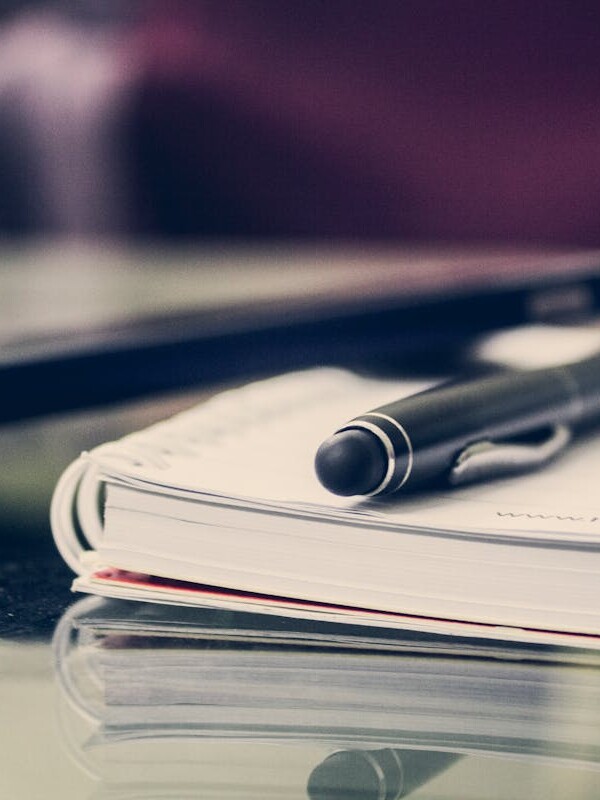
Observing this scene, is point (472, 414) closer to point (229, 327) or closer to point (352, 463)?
point (352, 463)

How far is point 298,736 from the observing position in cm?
26

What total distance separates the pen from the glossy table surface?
0.05 metres

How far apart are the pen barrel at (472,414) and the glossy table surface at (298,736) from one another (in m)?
0.06

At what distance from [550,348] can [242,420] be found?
0.25 m

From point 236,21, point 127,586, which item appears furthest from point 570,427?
point 236,21

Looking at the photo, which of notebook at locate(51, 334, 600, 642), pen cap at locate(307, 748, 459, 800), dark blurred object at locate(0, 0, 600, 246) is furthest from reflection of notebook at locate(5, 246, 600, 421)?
dark blurred object at locate(0, 0, 600, 246)

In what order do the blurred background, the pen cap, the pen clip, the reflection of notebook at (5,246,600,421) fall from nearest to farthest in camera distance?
the pen cap → the pen clip → the reflection of notebook at (5,246,600,421) → the blurred background

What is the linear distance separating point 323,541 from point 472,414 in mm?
64

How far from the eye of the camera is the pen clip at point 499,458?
1.11 ft

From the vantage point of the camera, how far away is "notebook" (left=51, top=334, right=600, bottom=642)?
0.30 meters

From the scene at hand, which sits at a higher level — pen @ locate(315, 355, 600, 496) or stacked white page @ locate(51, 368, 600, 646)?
pen @ locate(315, 355, 600, 496)

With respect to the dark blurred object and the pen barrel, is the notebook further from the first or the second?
the dark blurred object

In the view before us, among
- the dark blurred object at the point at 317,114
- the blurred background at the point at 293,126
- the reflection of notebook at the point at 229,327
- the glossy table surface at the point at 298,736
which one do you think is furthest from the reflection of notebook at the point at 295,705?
the dark blurred object at the point at 317,114

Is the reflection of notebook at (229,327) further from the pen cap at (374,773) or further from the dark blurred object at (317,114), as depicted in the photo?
the dark blurred object at (317,114)
